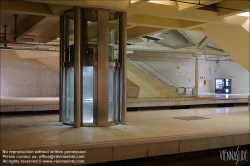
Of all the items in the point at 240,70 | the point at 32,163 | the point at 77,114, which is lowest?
the point at 32,163

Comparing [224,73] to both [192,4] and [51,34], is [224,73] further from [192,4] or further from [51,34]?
[192,4]

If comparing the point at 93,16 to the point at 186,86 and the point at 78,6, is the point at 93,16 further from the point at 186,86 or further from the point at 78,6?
the point at 186,86

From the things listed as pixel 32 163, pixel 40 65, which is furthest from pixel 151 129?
pixel 40 65

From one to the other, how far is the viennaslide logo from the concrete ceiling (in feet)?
11.2

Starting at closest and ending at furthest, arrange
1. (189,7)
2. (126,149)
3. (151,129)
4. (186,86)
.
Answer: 1. (126,149)
2. (151,129)
3. (189,7)
4. (186,86)

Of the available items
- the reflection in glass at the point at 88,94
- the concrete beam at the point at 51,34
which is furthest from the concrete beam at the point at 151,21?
the concrete beam at the point at 51,34

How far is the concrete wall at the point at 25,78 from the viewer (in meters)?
14.6

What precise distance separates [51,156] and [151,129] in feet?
8.29

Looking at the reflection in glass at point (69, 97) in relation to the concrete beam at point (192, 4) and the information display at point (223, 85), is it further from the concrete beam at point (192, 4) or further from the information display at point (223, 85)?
the information display at point (223, 85)

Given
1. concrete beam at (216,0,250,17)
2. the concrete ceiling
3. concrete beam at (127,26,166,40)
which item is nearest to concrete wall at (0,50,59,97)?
the concrete ceiling

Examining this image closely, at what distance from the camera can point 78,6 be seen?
627cm

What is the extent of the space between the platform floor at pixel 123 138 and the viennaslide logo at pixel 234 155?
0.29m

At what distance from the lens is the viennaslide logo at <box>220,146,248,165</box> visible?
5.94m

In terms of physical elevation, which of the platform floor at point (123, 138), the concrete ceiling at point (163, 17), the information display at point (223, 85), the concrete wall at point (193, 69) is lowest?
the platform floor at point (123, 138)
